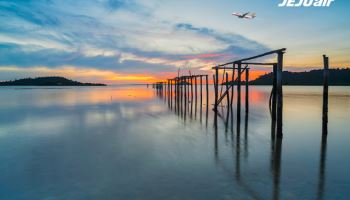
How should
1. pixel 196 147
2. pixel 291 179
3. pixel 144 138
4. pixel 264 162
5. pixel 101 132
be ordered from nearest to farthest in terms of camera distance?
pixel 291 179 → pixel 264 162 → pixel 196 147 → pixel 144 138 → pixel 101 132

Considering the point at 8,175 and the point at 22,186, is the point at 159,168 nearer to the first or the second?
the point at 22,186

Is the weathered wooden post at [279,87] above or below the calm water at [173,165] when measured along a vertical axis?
Answer: above

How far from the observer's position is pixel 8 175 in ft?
17.9

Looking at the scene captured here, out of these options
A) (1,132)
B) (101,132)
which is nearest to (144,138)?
(101,132)

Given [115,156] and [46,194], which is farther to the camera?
[115,156]

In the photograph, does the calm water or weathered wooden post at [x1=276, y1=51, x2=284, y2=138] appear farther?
weathered wooden post at [x1=276, y1=51, x2=284, y2=138]

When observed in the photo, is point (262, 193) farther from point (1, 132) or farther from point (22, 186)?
point (1, 132)

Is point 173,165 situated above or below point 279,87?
below

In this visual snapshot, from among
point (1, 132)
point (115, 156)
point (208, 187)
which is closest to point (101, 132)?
point (115, 156)

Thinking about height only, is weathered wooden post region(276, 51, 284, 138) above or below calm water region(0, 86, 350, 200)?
above

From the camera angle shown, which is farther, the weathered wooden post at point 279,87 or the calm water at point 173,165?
the weathered wooden post at point 279,87

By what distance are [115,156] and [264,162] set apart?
4257mm

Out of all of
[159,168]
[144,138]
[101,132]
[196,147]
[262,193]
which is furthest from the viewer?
[101,132]

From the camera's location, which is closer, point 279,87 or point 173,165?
point 173,165
